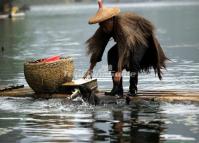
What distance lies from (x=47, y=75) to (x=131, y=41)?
1743mm

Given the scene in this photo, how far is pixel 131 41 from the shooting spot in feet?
35.2

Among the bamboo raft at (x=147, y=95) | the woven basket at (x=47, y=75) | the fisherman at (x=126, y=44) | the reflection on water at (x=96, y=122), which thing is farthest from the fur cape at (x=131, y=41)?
the reflection on water at (x=96, y=122)

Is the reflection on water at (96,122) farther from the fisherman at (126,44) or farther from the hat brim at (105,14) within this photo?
the hat brim at (105,14)

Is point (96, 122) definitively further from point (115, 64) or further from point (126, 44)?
point (115, 64)

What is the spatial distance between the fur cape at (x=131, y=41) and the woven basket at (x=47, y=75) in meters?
0.58

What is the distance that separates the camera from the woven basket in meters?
11.7

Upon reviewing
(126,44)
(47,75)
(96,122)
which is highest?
(126,44)

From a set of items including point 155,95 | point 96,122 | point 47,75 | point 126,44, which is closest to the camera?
point 96,122

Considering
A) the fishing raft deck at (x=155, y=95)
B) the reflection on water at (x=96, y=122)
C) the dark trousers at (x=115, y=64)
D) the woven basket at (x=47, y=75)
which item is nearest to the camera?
the reflection on water at (x=96, y=122)

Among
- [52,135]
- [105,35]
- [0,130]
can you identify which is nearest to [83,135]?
[52,135]

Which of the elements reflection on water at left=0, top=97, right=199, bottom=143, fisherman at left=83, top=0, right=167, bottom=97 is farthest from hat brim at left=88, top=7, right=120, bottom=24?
reflection on water at left=0, top=97, right=199, bottom=143

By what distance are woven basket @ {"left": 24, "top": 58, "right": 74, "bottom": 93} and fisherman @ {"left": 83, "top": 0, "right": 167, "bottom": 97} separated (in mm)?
610

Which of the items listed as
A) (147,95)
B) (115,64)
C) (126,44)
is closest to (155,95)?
(147,95)

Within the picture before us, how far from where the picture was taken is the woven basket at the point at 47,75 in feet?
38.4
